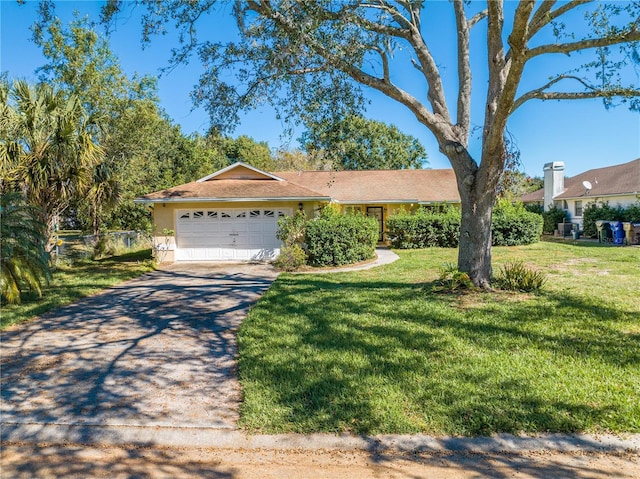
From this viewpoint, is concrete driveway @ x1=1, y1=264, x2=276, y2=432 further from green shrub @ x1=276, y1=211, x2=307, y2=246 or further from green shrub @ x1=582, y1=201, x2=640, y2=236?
green shrub @ x1=582, y1=201, x2=640, y2=236

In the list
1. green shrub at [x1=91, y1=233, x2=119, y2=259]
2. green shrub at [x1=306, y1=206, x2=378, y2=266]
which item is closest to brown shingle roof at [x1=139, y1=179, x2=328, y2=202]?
green shrub at [x1=306, y1=206, x2=378, y2=266]

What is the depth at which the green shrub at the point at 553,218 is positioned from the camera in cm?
2702

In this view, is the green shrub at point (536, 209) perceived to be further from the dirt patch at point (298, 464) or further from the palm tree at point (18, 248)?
the palm tree at point (18, 248)

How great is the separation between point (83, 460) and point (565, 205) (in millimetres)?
31298

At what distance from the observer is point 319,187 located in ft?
81.6

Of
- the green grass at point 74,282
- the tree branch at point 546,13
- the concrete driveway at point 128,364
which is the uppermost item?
the tree branch at point 546,13

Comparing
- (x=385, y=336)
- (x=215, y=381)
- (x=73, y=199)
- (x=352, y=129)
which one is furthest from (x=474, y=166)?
(x=73, y=199)

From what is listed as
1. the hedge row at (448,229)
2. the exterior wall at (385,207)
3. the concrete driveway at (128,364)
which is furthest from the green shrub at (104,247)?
the hedge row at (448,229)

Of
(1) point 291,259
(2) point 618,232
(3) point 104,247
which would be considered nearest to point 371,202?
(1) point 291,259

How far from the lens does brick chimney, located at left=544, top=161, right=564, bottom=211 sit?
28172mm

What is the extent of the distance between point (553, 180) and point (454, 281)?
24.7 metres

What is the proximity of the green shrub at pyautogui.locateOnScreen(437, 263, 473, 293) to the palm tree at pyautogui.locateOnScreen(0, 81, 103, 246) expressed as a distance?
1060 cm

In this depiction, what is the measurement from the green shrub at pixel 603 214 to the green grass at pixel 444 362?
13.6 m

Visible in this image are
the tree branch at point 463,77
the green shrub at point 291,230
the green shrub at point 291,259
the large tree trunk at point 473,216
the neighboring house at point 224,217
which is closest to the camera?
the large tree trunk at point 473,216
